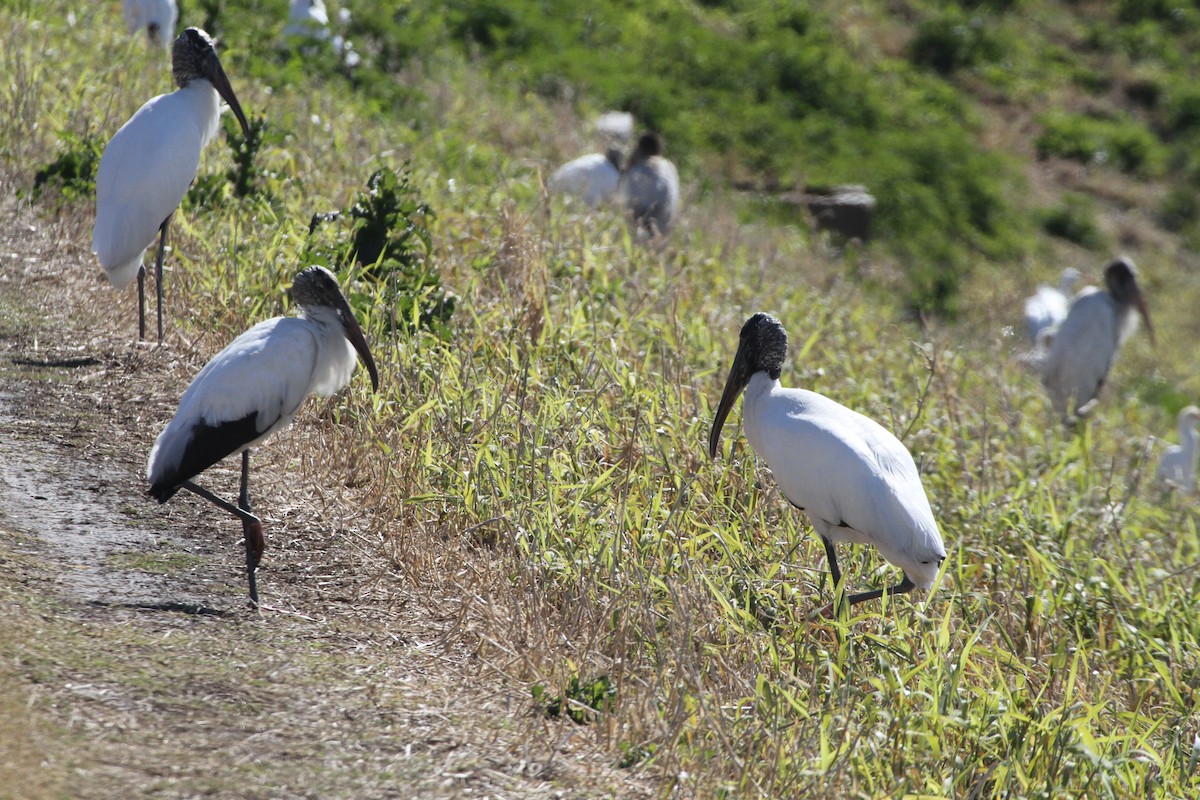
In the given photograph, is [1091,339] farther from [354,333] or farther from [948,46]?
[948,46]

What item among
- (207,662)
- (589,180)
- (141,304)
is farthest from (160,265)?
(589,180)

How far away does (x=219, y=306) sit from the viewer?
5.83m

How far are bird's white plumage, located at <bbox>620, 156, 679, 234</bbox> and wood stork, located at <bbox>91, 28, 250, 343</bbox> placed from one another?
4.54 meters

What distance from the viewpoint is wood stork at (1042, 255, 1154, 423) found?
1098cm

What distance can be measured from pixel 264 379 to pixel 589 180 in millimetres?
6192

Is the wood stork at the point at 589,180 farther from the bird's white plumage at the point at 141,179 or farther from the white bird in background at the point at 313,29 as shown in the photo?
the bird's white plumage at the point at 141,179

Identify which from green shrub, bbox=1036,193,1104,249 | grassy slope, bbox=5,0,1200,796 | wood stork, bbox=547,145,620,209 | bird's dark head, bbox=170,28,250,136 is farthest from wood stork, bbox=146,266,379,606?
green shrub, bbox=1036,193,1104,249

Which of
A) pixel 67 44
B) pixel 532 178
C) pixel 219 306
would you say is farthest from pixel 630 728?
pixel 67 44

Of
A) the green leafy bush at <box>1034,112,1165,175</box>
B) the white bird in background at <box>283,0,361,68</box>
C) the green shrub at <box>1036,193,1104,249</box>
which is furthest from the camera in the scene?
the green leafy bush at <box>1034,112,1165,175</box>

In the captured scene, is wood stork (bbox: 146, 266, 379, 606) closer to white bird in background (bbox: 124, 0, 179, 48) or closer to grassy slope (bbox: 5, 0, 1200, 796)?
grassy slope (bbox: 5, 0, 1200, 796)

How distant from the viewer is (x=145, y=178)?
5.62m

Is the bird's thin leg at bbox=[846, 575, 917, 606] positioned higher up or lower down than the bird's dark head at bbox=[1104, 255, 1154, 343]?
higher up

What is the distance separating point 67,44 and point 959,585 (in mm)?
6663

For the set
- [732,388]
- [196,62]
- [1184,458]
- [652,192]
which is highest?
[196,62]
